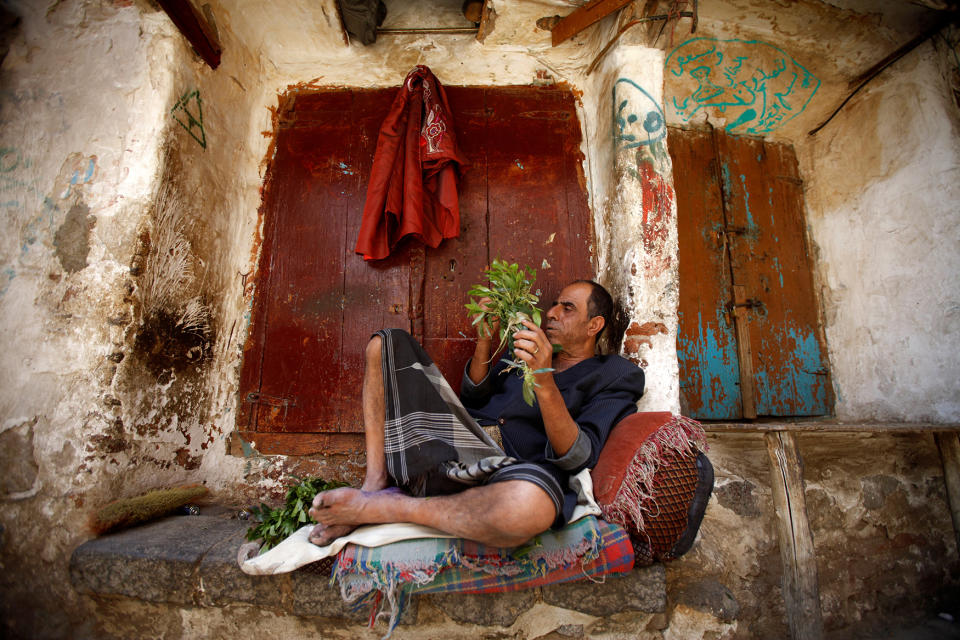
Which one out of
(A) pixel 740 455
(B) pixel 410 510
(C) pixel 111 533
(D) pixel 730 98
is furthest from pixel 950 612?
(C) pixel 111 533

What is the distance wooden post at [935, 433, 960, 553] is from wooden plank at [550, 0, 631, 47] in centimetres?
299

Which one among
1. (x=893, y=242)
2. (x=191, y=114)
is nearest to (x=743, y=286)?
(x=893, y=242)

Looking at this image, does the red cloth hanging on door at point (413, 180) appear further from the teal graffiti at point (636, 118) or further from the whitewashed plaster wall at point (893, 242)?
the whitewashed plaster wall at point (893, 242)

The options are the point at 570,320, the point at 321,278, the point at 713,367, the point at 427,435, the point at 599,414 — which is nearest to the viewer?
the point at 427,435

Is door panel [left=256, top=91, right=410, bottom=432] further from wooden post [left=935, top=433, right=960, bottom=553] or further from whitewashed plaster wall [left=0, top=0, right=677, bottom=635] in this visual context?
wooden post [left=935, top=433, right=960, bottom=553]

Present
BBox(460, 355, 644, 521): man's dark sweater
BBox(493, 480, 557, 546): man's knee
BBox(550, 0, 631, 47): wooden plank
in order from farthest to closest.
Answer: BBox(550, 0, 631, 47): wooden plank → BBox(460, 355, 644, 521): man's dark sweater → BBox(493, 480, 557, 546): man's knee

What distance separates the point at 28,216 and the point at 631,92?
10.1 feet

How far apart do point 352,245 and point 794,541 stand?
2755 millimetres

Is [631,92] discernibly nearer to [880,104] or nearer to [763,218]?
[763,218]

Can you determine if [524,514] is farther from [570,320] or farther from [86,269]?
[86,269]

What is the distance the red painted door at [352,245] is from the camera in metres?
2.58

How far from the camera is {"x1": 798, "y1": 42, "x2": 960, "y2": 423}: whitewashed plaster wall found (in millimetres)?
2680

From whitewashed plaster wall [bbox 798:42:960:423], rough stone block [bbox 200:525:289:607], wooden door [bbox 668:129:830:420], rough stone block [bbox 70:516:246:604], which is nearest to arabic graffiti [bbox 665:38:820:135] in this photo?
wooden door [bbox 668:129:830:420]

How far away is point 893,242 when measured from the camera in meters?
2.93
